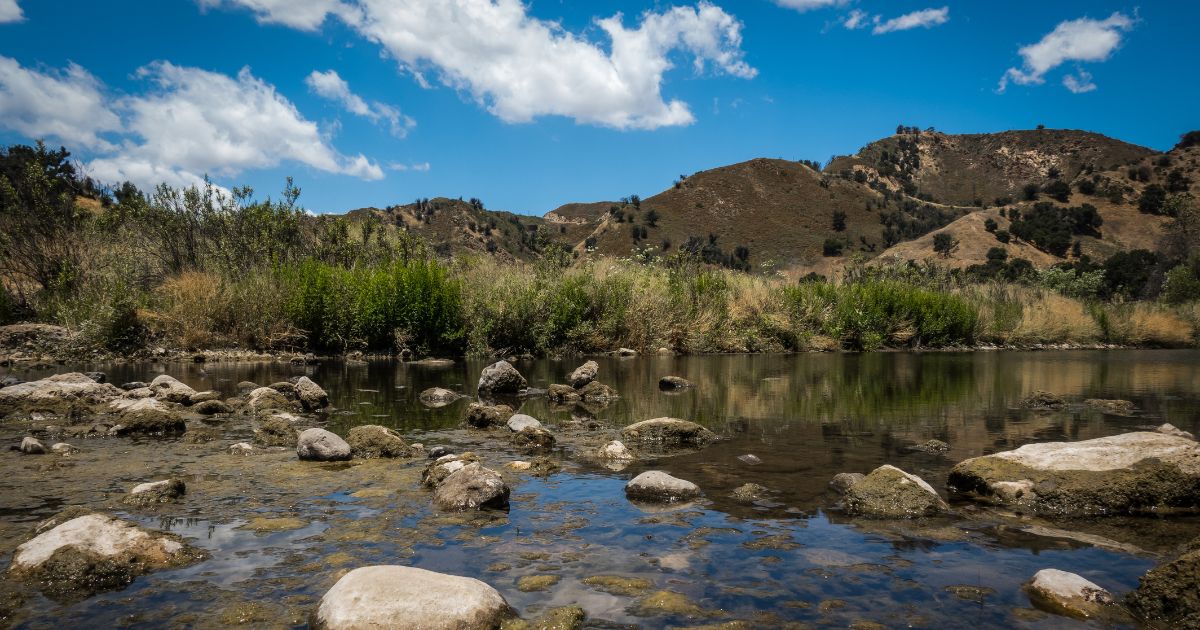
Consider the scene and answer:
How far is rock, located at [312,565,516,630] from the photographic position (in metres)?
3.25

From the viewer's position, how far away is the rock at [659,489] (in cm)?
598

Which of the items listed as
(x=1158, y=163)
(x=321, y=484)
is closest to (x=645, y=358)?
(x=321, y=484)

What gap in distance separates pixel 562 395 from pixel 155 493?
7.55 metres

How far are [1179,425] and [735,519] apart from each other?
8.61 metres

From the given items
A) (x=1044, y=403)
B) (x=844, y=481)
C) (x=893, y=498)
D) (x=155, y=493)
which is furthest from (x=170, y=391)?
(x=1044, y=403)

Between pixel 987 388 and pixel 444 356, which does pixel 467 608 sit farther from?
pixel 444 356

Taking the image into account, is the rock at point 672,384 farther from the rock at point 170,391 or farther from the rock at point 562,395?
the rock at point 170,391

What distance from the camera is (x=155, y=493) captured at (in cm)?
571

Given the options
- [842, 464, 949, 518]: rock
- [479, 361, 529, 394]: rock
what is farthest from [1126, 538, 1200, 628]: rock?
[479, 361, 529, 394]: rock

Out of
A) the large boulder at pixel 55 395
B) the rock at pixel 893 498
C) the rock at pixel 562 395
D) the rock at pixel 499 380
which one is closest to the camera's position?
the rock at pixel 893 498

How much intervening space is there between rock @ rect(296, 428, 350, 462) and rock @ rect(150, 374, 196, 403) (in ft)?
16.6

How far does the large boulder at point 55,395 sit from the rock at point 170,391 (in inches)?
22.6

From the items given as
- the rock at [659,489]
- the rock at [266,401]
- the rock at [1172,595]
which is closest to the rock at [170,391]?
the rock at [266,401]

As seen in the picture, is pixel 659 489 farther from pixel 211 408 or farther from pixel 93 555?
pixel 211 408
